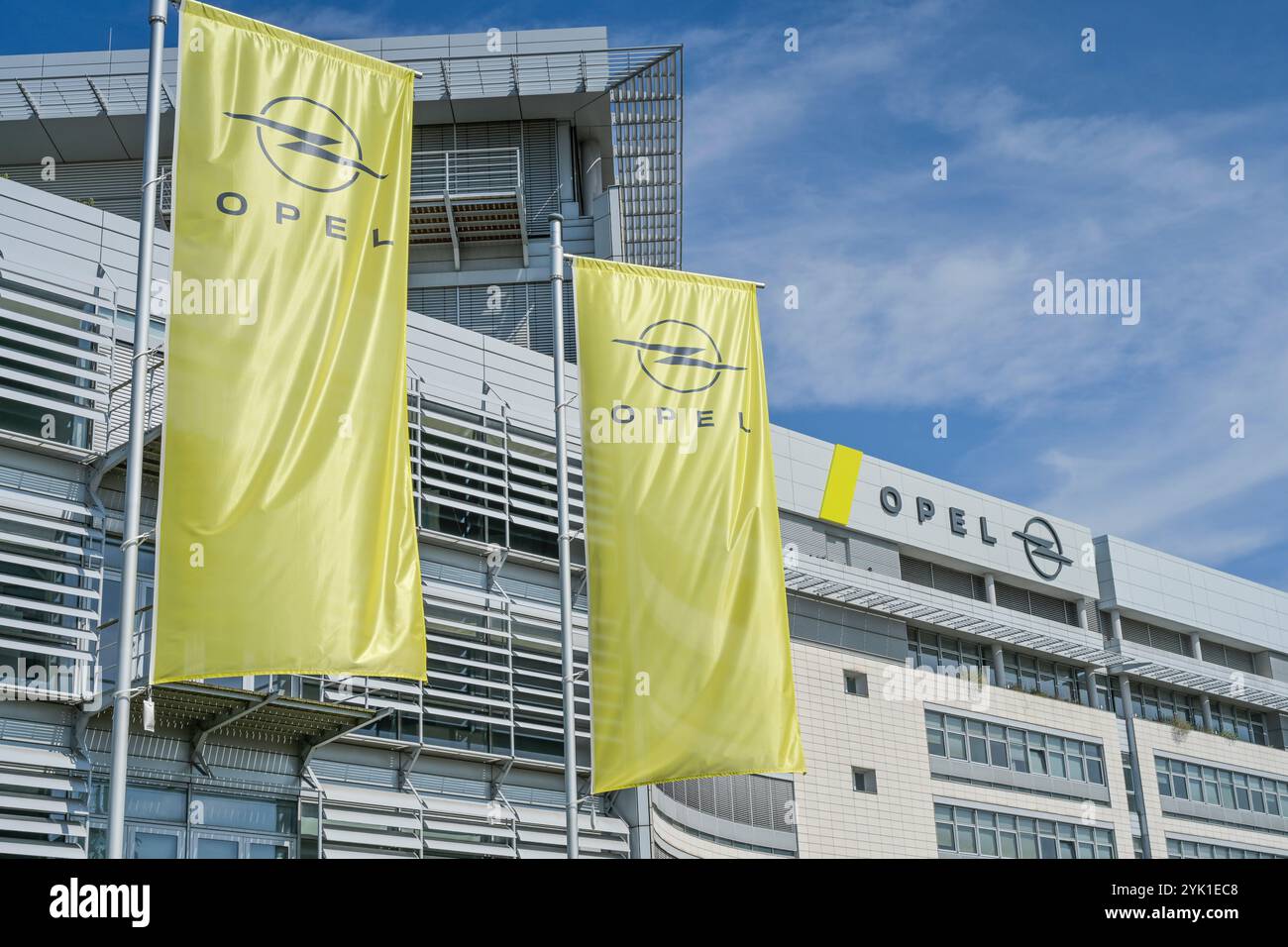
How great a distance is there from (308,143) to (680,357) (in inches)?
228

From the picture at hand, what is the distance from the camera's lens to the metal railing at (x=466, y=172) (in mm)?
36438

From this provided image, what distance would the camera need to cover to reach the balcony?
3622cm

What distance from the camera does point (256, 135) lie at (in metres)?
14.4

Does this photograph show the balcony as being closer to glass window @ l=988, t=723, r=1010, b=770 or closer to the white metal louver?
glass window @ l=988, t=723, r=1010, b=770

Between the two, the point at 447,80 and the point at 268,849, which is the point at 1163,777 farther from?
the point at 268,849

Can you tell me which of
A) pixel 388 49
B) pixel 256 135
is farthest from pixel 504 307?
pixel 256 135

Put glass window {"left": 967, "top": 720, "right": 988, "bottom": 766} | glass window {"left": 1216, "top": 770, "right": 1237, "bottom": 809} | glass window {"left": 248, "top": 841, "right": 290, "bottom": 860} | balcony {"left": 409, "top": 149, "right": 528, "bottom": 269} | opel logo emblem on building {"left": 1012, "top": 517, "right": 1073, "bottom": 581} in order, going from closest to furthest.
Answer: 1. glass window {"left": 248, "top": 841, "right": 290, "bottom": 860}
2. balcony {"left": 409, "top": 149, "right": 528, "bottom": 269}
3. glass window {"left": 967, "top": 720, "right": 988, "bottom": 766}
4. opel logo emblem on building {"left": 1012, "top": 517, "right": 1073, "bottom": 581}
5. glass window {"left": 1216, "top": 770, "right": 1237, "bottom": 809}

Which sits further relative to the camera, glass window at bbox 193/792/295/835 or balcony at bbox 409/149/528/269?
balcony at bbox 409/149/528/269

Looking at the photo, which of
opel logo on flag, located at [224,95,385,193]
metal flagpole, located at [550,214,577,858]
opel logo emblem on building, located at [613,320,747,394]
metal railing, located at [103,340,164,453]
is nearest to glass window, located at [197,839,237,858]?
metal flagpole, located at [550,214,577,858]

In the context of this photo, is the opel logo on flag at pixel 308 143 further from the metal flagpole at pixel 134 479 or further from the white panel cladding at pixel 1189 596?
the white panel cladding at pixel 1189 596

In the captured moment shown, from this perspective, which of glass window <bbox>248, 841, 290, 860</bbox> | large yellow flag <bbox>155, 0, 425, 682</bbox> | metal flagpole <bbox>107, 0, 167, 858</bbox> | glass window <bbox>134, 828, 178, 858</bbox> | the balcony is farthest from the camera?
the balcony

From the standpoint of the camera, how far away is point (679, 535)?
57.8ft

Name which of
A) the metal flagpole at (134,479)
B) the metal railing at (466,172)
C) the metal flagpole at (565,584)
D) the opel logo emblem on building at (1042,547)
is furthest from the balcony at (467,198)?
the metal flagpole at (134,479)

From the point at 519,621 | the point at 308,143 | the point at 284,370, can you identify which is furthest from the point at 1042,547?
the point at 284,370
